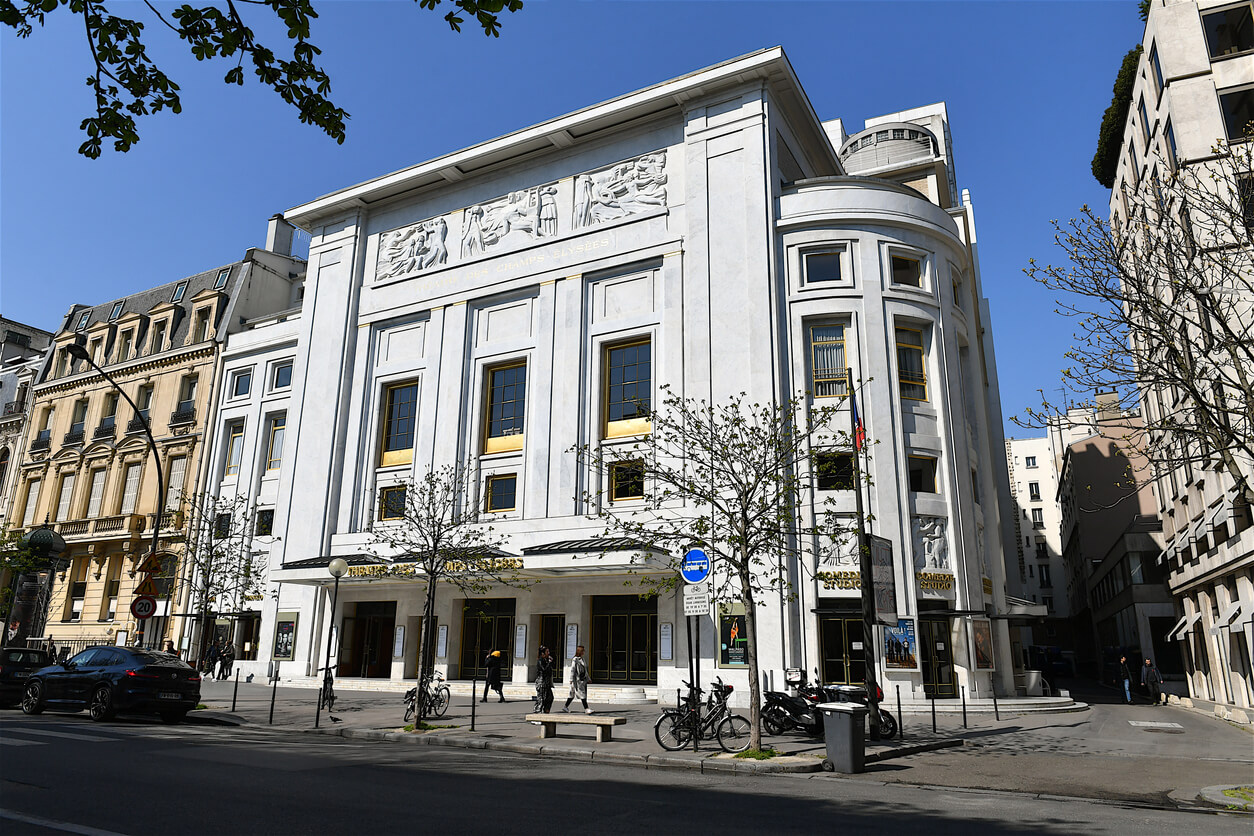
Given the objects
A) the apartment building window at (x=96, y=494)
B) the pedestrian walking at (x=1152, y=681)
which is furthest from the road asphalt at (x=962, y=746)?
the apartment building window at (x=96, y=494)

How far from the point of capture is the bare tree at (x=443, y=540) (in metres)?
22.6

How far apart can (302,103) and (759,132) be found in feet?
82.3

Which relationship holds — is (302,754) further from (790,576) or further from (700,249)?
(700,249)

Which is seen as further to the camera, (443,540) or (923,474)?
(443,540)

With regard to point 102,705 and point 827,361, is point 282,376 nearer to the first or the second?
point 102,705

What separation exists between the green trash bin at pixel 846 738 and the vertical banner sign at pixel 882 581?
3073mm

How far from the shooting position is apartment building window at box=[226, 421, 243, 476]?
38.2m

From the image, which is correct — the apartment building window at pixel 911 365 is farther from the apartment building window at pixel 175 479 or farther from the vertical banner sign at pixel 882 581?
the apartment building window at pixel 175 479

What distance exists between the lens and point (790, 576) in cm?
2483

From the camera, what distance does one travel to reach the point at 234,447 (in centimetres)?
3875

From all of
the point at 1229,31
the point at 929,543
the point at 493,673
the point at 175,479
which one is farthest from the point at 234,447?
the point at 1229,31

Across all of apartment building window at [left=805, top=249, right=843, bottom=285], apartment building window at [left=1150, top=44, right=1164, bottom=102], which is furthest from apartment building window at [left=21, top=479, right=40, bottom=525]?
apartment building window at [left=1150, top=44, right=1164, bottom=102]

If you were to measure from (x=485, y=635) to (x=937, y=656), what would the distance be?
15576mm

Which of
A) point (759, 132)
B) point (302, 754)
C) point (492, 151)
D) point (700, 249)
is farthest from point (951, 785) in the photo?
point (492, 151)
